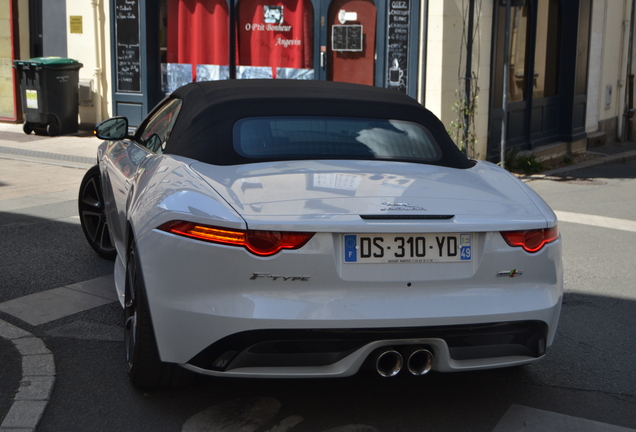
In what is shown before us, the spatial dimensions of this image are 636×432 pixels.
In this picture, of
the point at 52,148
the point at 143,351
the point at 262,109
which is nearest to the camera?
the point at 143,351

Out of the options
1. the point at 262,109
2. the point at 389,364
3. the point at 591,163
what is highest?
the point at 262,109

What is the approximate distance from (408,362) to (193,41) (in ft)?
37.7

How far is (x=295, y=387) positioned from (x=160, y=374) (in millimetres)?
630

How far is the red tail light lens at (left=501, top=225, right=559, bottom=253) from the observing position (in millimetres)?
3340

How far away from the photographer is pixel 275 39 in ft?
43.0

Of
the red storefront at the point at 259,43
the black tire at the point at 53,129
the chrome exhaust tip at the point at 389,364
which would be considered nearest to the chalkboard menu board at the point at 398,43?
the red storefront at the point at 259,43

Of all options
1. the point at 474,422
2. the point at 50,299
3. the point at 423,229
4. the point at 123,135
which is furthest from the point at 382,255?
the point at 50,299

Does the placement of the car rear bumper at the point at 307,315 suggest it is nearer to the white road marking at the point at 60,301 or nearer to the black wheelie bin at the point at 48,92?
the white road marking at the point at 60,301

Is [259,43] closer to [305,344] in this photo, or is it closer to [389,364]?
[389,364]

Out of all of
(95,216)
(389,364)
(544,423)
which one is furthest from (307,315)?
(95,216)

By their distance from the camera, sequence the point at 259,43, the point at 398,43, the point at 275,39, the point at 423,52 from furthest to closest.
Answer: the point at 259,43, the point at 275,39, the point at 398,43, the point at 423,52

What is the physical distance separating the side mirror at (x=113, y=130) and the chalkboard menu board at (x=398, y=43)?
22.7 ft

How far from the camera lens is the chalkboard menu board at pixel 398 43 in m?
11.6

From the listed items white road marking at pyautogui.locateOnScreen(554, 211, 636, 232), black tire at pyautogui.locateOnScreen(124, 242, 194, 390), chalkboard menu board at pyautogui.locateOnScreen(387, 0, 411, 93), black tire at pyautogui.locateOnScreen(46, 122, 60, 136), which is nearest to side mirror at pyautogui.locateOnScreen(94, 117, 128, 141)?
black tire at pyautogui.locateOnScreen(124, 242, 194, 390)
